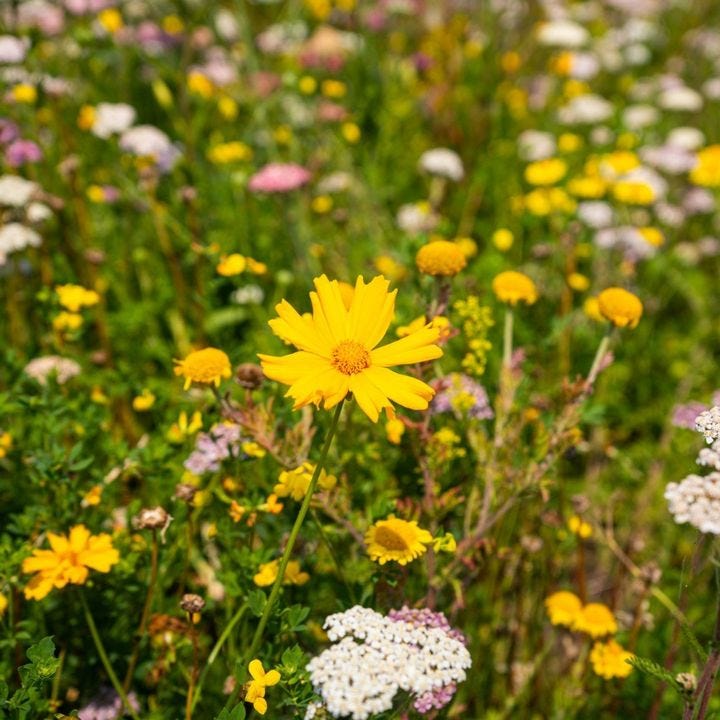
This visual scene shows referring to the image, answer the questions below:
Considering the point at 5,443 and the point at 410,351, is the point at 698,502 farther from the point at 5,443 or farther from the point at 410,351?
the point at 5,443

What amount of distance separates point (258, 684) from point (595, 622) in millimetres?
895

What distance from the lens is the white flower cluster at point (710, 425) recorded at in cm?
129

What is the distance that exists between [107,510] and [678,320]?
2859 mm

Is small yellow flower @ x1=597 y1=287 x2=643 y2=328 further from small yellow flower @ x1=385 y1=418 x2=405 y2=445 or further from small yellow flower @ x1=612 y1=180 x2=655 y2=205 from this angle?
small yellow flower @ x1=612 y1=180 x2=655 y2=205

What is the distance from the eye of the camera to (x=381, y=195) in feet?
12.3

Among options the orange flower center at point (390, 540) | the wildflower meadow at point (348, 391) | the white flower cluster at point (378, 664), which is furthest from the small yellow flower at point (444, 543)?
the white flower cluster at point (378, 664)

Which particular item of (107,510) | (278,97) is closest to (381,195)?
(278,97)

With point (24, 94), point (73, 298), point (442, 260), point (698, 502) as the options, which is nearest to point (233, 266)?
point (73, 298)

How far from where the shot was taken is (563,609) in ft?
6.19

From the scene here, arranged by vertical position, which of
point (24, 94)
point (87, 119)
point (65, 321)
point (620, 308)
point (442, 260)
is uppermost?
point (442, 260)

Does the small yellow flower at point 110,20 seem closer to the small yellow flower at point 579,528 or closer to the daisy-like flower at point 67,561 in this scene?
the daisy-like flower at point 67,561

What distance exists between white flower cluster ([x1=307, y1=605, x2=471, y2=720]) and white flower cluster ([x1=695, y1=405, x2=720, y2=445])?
53cm

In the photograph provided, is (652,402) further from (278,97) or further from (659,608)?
(278,97)

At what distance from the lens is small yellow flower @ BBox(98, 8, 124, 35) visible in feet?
13.5
